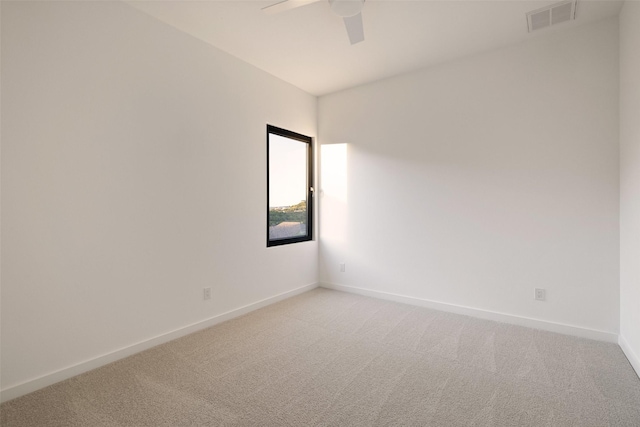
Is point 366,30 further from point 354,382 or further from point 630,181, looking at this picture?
point 354,382

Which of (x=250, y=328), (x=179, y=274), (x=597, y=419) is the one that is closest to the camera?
(x=597, y=419)

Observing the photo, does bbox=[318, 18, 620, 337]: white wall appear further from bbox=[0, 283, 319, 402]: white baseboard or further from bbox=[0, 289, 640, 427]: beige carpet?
bbox=[0, 283, 319, 402]: white baseboard

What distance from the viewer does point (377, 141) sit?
148 inches

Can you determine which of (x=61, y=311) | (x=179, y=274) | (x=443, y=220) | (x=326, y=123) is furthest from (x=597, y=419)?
(x=326, y=123)

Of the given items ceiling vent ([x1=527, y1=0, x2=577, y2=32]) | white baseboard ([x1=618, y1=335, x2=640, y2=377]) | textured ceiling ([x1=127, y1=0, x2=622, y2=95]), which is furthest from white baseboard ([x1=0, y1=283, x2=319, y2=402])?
ceiling vent ([x1=527, y1=0, x2=577, y2=32])

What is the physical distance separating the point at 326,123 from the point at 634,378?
12.2ft

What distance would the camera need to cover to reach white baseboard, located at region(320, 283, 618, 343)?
102 inches

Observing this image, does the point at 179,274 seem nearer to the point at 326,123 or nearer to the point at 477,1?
the point at 326,123

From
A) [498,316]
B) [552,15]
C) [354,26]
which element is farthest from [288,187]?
[552,15]

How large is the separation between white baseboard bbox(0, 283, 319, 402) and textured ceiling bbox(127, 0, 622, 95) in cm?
259

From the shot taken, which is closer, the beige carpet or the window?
the beige carpet

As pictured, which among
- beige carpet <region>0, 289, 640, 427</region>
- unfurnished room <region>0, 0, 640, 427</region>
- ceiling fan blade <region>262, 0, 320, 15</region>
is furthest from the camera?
ceiling fan blade <region>262, 0, 320, 15</region>

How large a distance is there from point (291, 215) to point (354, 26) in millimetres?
2325

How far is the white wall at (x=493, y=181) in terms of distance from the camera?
2578mm
